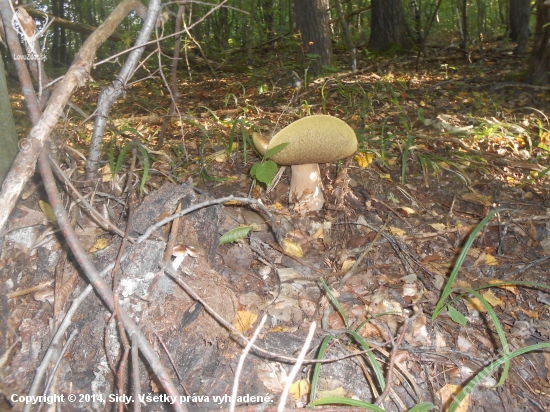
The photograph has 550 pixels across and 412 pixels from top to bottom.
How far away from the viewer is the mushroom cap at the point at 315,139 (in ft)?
6.88

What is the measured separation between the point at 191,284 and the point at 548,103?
5.22 metres

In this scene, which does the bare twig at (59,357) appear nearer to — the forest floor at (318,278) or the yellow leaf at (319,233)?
the forest floor at (318,278)

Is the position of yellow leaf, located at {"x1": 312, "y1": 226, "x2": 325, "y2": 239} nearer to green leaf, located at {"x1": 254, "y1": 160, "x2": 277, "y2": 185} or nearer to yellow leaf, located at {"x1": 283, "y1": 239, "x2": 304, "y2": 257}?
yellow leaf, located at {"x1": 283, "y1": 239, "x2": 304, "y2": 257}

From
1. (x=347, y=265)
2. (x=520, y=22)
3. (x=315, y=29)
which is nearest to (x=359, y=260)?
(x=347, y=265)

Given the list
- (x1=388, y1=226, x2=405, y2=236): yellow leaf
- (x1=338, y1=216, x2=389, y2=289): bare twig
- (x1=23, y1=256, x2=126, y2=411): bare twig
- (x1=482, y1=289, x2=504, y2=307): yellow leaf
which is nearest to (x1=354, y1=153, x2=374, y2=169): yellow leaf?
(x1=388, y1=226, x2=405, y2=236): yellow leaf

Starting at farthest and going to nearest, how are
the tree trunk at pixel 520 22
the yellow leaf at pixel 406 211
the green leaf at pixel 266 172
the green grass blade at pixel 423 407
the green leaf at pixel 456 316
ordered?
the tree trunk at pixel 520 22
the yellow leaf at pixel 406 211
the green leaf at pixel 266 172
the green leaf at pixel 456 316
the green grass blade at pixel 423 407

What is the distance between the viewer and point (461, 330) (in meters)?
2.04

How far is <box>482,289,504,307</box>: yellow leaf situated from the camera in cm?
224

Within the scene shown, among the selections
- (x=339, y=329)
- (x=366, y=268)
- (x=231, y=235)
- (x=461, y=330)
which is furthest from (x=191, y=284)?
(x=461, y=330)

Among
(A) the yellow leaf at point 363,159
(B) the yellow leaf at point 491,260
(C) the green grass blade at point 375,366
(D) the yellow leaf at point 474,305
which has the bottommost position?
(D) the yellow leaf at point 474,305

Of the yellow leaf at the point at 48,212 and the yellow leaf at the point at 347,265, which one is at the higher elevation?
the yellow leaf at the point at 48,212

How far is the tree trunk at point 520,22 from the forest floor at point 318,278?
464 cm

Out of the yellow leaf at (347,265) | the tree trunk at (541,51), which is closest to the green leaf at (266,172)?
the yellow leaf at (347,265)

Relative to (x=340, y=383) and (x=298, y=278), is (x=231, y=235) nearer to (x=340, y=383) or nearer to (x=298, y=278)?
(x=298, y=278)
